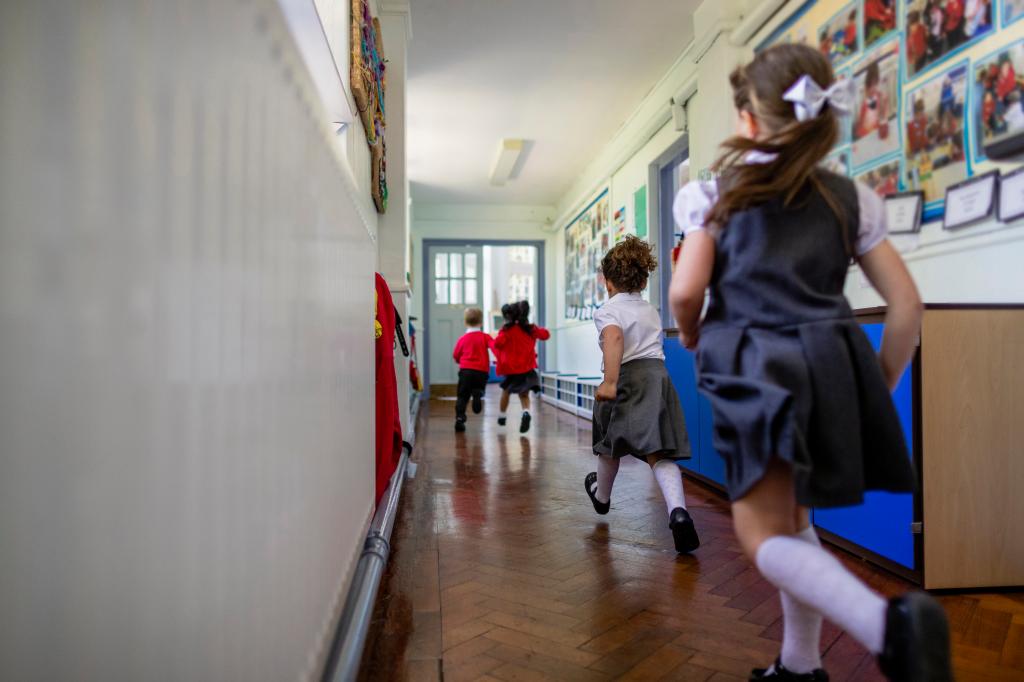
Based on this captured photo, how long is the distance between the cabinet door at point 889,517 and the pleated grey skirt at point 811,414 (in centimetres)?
87

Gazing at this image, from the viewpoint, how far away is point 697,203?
4.02 ft

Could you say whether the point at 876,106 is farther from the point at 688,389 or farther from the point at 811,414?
the point at 811,414

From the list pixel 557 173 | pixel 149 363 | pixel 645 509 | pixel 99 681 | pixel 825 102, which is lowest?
pixel 645 509

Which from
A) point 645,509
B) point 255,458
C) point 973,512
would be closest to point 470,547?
point 645,509

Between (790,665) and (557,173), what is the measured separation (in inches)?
332

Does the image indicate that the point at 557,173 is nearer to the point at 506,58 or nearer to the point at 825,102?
the point at 506,58

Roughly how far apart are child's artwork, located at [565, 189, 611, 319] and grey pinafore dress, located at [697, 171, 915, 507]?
635 cm

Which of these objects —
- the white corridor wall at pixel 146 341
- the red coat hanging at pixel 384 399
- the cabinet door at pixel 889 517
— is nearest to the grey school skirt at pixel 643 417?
the cabinet door at pixel 889 517

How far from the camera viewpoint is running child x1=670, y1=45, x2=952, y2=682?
109 centimetres

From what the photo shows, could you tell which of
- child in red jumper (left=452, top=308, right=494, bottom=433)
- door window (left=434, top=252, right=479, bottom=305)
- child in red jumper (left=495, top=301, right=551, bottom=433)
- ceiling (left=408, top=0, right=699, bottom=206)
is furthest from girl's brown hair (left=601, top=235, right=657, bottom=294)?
door window (left=434, top=252, right=479, bottom=305)

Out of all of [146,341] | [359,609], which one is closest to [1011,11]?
[359,609]

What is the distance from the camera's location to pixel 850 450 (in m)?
1.11

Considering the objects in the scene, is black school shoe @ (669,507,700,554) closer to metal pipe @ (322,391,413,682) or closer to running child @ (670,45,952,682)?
metal pipe @ (322,391,413,682)

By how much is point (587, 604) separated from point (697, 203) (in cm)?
114
